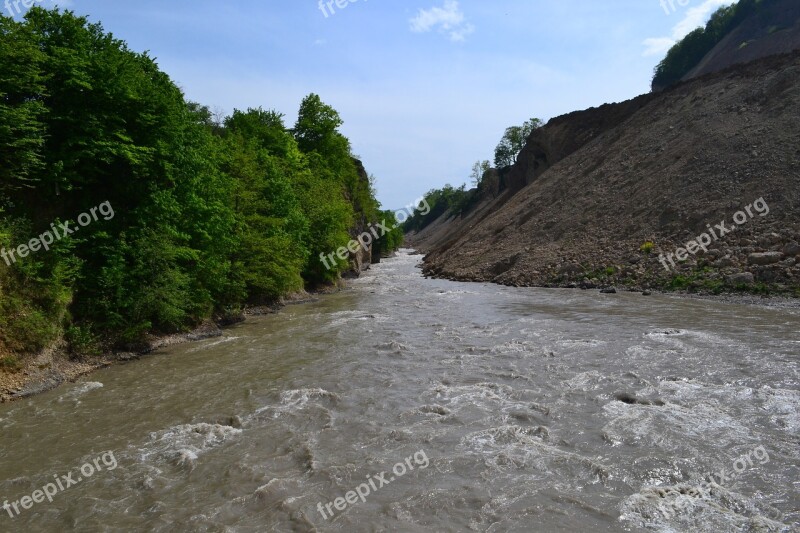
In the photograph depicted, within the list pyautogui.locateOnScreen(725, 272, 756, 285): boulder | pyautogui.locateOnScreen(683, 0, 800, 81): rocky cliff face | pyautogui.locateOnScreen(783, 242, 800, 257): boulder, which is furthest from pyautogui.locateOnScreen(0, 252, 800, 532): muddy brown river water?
pyautogui.locateOnScreen(683, 0, 800, 81): rocky cliff face

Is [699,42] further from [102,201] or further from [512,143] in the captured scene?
[102,201]

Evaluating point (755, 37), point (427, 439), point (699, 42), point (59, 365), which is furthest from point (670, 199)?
point (699, 42)

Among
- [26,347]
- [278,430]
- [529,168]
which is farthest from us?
[529,168]

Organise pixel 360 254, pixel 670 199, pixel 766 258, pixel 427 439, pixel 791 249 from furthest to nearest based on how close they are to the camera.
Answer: pixel 360 254
pixel 670 199
pixel 766 258
pixel 791 249
pixel 427 439

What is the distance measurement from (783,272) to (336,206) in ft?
80.5

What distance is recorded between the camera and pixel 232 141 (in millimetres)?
24500

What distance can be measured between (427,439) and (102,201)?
472 inches

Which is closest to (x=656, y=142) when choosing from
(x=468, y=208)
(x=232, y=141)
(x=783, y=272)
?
(x=783, y=272)

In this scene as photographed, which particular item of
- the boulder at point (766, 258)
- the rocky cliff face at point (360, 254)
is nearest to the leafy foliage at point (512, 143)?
the rocky cliff face at point (360, 254)

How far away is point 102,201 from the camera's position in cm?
1447

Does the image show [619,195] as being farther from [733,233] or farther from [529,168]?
[529,168]

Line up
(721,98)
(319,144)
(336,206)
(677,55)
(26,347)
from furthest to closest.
Answer: 1. (677,55)
2. (319,144)
3. (721,98)
4. (336,206)
5. (26,347)

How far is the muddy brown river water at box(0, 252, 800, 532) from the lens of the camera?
6.13 meters

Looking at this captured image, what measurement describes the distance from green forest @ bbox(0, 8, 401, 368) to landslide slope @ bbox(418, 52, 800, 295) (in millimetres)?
20634
